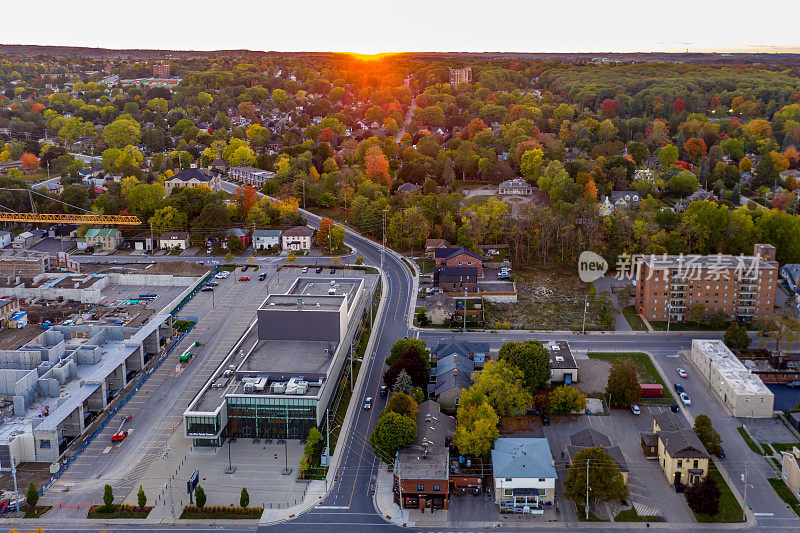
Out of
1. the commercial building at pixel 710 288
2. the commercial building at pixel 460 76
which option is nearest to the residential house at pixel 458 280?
the commercial building at pixel 710 288

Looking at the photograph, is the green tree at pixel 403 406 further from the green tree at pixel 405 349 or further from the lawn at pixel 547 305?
the lawn at pixel 547 305

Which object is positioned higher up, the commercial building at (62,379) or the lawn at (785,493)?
the commercial building at (62,379)

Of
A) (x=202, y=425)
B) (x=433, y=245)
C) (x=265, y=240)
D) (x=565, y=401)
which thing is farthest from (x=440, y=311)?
(x=265, y=240)

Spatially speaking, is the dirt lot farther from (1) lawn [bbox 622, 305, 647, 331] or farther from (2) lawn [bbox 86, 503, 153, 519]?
(2) lawn [bbox 86, 503, 153, 519]

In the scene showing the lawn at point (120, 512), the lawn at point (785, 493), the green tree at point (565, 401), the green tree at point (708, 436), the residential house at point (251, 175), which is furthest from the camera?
the residential house at point (251, 175)

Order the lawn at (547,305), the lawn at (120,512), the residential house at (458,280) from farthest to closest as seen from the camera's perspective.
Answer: the residential house at (458,280) < the lawn at (547,305) < the lawn at (120,512)

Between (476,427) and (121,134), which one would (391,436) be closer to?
(476,427)
